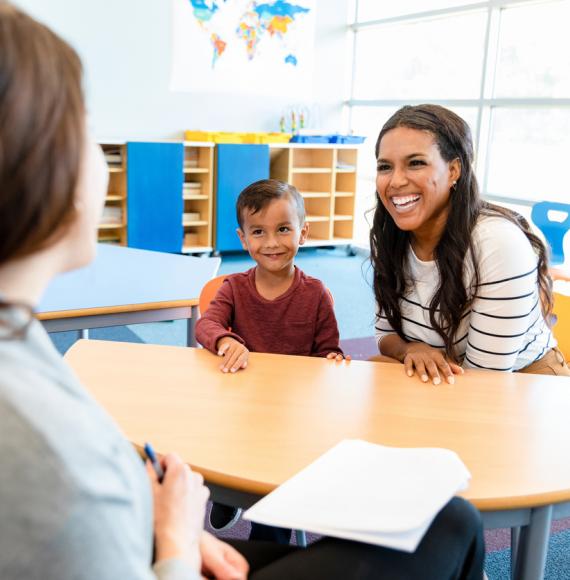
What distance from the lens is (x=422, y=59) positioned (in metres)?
6.00

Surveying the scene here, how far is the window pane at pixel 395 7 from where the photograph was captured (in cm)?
572

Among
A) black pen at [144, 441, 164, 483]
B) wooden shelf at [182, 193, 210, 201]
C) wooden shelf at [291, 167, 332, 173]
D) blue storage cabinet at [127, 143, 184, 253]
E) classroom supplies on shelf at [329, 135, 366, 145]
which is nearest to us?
black pen at [144, 441, 164, 483]

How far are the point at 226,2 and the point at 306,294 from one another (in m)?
4.85

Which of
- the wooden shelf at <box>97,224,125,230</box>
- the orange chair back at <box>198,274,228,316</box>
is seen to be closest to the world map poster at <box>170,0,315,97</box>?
the wooden shelf at <box>97,224,125,230</box>

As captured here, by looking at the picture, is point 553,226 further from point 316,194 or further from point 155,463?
point 155,463

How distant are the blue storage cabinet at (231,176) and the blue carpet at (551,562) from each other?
14.0ft

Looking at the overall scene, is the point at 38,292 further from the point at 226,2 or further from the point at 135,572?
the point at 226,2

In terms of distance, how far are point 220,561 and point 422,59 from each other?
5.75m

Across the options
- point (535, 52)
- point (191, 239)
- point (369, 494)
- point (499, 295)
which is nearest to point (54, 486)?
point (369, 494)

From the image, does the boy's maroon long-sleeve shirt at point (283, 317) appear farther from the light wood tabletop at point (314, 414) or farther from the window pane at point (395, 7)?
the window pane at point (395, 7)

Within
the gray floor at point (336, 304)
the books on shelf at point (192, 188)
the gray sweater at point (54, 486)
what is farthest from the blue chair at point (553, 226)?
the gray sweater at point (54, 486)

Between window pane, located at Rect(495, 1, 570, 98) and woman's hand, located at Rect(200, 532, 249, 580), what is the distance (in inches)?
176

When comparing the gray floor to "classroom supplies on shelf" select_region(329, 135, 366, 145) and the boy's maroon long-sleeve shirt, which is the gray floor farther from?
"classroom supplies on shelf" select_region(329, 135, 366, 145)

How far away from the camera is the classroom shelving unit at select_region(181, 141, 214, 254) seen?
19.2ft
